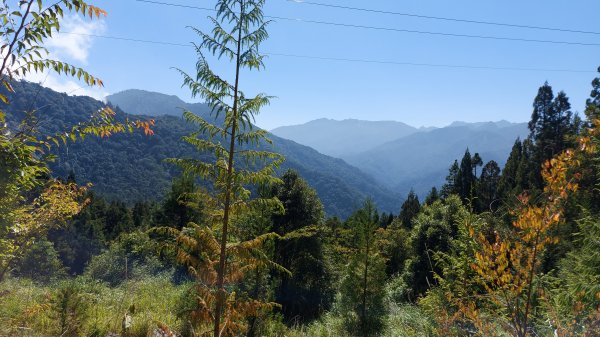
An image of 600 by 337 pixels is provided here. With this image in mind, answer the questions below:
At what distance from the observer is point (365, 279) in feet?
37.2

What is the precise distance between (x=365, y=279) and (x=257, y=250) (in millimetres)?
8235

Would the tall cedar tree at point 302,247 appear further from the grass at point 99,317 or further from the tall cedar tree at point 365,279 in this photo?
the grass at point 99,317

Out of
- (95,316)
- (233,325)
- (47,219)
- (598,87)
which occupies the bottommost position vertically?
(95,316)

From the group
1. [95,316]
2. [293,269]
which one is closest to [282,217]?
[293,269]

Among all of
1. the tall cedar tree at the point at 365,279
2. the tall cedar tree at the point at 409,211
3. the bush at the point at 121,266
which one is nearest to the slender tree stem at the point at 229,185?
the tall cedar tree at the point at 365,279

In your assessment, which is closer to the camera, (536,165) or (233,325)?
(233,325)

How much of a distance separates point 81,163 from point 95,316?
12354cm

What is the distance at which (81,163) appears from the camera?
112 metres

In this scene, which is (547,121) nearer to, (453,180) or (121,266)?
(453,180)

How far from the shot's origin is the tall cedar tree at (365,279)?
36.9ft

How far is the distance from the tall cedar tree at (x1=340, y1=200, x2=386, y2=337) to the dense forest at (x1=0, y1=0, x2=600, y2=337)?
0.15ft

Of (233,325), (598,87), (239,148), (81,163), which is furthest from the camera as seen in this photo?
(81,163)

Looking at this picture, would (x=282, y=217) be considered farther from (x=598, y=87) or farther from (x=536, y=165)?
(x=536, y=165)

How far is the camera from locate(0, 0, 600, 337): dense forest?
2689mm
